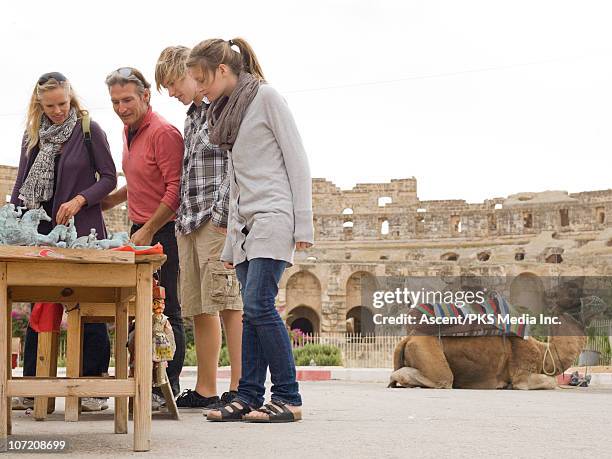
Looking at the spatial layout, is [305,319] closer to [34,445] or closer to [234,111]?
[234,111]

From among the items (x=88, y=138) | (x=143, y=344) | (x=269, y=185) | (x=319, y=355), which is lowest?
(x=319, y=355)

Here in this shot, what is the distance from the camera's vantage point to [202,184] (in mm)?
5379

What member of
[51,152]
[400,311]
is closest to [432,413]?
[51,152]

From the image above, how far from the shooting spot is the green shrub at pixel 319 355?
1833 centimetres

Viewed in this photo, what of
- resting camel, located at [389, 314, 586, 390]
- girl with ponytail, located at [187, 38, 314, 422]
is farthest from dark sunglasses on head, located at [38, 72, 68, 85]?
resting camel, located at [389, 314, 586, 390]

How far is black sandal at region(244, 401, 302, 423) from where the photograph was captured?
14.8 feet

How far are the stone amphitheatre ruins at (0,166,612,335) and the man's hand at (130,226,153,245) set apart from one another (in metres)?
31.1

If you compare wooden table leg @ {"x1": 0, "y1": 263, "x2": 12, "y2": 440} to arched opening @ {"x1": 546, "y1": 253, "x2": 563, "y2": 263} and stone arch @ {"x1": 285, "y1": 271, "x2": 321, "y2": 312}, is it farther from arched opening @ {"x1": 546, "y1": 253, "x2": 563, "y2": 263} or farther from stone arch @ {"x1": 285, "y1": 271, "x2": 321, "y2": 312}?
arched opening @ {"x1": 546, "y1": 253, "x2": 563, "y2": 263}

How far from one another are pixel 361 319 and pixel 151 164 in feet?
114

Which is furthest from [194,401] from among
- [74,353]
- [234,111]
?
[234,111]

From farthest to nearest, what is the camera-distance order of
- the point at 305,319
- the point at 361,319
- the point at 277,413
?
the point at 361,319 < the point at 305,319 < the point at 277,413

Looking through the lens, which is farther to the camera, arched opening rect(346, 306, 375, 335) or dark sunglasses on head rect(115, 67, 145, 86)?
arched opening rect(346, 306, 375, 335)

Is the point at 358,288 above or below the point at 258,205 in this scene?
below

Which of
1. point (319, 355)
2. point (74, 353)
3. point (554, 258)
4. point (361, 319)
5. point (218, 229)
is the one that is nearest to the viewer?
point (74, 353)
